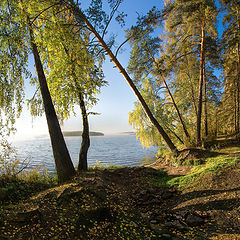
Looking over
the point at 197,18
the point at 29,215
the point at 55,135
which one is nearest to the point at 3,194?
the point at 29,215

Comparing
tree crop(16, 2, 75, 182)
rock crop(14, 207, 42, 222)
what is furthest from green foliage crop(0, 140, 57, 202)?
rock crop(14, 207, 42, 222)

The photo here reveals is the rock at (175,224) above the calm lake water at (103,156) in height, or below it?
above

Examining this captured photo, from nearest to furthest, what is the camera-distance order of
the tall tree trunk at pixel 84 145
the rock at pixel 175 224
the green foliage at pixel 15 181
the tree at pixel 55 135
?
the rock at pixel 175 224 → the green foliage at pixel 15 181 → the tree at pixel 55 135 → the tall tree trunk at pixel 84 145

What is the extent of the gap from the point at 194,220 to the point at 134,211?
1.57 meters

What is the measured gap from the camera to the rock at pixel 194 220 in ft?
11.1

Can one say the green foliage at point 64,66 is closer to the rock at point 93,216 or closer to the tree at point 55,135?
the tree at point 55,135

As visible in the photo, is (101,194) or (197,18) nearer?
(101,194)

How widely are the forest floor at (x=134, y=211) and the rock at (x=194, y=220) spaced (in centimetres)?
2

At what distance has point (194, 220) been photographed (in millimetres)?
3432

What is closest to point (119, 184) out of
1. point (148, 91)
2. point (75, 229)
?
point (75, 229)

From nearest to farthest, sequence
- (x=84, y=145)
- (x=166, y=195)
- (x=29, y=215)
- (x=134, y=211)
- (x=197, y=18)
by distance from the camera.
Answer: (x=29, y=215), (x=134, y=211), (x=166, y=195), (x=84, y=145), (x=197, y=18)

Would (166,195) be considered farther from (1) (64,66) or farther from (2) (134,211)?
(1) (64,66)

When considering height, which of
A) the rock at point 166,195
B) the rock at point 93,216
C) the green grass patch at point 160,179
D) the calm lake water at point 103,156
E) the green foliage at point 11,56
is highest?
the green foliage at point 11,56

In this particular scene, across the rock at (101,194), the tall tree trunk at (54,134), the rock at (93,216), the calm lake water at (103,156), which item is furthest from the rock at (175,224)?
the calm lake water at (103,156)
